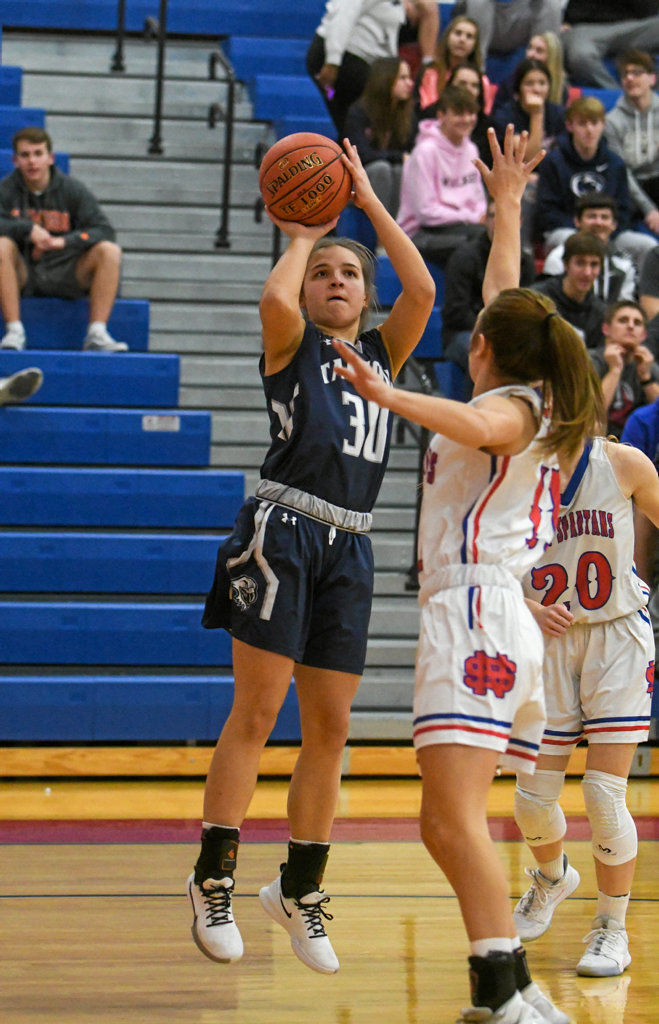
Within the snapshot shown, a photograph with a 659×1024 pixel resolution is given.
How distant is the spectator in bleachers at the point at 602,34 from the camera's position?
10.1m

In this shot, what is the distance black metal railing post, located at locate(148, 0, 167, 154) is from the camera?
834 centimetres

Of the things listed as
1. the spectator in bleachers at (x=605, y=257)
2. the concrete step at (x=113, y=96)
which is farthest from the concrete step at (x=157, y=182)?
the spectator in bleachers at (x=605, y=257)

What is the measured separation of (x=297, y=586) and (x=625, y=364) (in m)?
3.95

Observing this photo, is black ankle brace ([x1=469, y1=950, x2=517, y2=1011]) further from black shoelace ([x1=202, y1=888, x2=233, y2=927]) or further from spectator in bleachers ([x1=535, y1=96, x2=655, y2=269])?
spectator in bleachers ([x1=535, y1=96, x2=655, y2=269])

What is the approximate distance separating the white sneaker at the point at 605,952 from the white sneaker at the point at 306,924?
66cm

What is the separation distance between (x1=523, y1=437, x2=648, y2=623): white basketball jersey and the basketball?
3.22 ft

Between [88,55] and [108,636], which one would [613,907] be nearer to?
[108,636]

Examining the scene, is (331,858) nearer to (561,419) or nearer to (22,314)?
(561,419)

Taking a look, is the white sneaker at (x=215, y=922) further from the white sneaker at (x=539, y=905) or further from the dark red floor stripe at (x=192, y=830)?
the dark red floor stripe at (x=192, y=830)

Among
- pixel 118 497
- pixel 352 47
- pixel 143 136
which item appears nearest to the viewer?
pixel 118 497

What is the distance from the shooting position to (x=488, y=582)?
9.90 feet

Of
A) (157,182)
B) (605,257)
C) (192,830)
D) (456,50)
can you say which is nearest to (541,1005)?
(192,830)

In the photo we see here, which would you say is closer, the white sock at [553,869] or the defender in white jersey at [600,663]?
the defender in white jersey at [600,663]

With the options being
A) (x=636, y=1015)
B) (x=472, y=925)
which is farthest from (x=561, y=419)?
(x=636, y=1015)
